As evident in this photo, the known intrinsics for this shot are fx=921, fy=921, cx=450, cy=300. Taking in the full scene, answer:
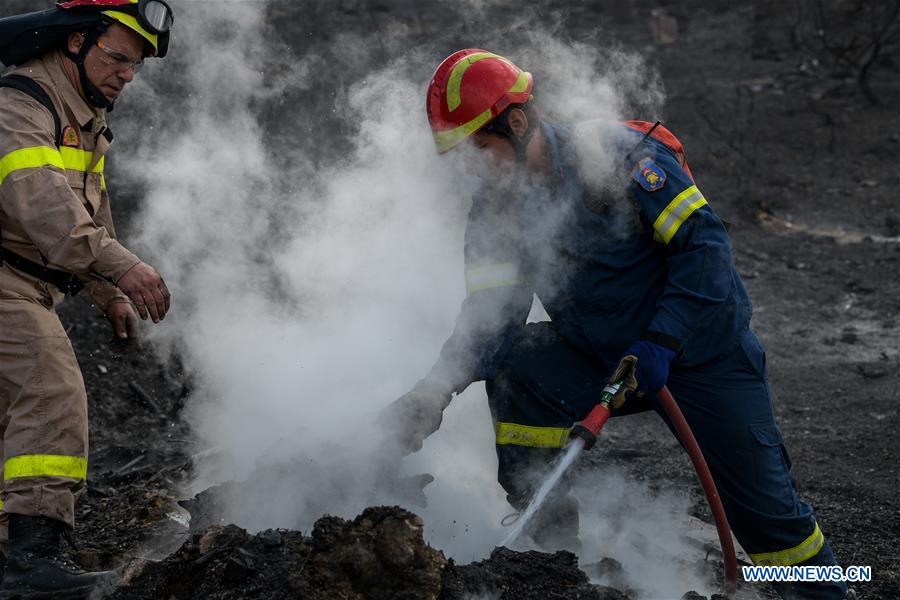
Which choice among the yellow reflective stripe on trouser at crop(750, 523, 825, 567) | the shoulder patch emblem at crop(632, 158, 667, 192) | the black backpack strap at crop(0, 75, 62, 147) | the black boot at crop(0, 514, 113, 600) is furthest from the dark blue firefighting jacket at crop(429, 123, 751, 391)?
the black backpack strap at crop(0, 75, 62, 147)

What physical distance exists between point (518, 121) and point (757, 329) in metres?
4.50

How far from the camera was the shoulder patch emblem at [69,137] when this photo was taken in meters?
3.39

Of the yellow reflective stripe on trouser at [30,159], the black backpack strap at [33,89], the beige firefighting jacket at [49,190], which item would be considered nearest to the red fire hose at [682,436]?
the beige firefighting jacket at [49,190]

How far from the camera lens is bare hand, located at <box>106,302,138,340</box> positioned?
3789 mm

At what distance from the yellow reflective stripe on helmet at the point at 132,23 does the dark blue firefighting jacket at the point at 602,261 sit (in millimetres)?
1433

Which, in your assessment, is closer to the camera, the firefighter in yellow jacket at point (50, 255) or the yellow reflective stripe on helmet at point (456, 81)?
the firefighter in yellow jacket at point (50, 255)

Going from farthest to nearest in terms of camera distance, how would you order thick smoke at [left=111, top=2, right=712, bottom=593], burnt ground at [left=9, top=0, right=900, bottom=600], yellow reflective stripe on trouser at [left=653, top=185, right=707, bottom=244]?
thick smoke at [left=111, top=2, right=712, bottom=593] → yellow reflective stripe on trouser at [left=653, top=185, right=707, bottom=244] → burnt ground at [left=9, top=0, right=900, bottom=600]

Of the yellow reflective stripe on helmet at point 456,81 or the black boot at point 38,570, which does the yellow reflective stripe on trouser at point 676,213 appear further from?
the black boot at point 38,570

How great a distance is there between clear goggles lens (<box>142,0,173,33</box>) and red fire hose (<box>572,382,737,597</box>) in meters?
2.19

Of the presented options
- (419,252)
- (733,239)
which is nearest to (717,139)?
(733,239)

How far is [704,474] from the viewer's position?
10.3 ft

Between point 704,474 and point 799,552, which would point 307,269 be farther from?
point 799,552

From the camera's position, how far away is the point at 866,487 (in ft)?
15.3

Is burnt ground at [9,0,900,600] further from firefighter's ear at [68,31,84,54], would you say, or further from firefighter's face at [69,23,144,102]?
firefighter's ear at [68,31,84,54]
